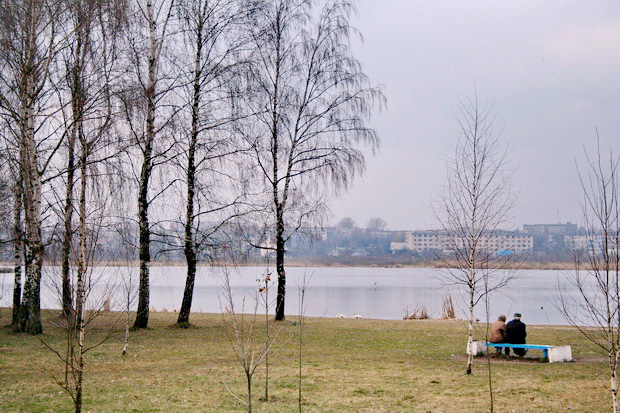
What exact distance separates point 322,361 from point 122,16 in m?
10.4

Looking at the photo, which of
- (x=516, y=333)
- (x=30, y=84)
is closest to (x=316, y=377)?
(x=516, y=333)

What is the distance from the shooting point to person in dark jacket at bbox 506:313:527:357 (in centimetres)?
1460

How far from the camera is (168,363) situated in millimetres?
13219

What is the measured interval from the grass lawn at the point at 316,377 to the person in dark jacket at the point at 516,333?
27cm

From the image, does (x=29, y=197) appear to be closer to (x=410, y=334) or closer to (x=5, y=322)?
(x=5, y=322)

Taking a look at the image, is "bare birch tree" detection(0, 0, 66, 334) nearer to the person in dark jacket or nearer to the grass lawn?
the grass lawn

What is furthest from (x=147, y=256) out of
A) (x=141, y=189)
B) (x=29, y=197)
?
→ (x=29, y=197)

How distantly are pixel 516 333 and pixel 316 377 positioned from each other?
5355 millimetres

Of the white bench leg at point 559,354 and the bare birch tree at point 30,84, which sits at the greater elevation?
the bare birch tree at point 30,84

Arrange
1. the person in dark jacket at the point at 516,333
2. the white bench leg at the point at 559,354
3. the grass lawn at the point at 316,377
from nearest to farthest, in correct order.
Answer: the grass lawn at the point at 316,377 < the white bench leg at the point at 559,354 < the person in dark jacket at the point at 516,333

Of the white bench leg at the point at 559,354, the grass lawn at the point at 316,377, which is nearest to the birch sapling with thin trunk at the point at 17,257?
the grass lawn at the point at 316,377

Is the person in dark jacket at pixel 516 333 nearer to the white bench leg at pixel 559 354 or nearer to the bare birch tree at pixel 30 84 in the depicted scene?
the white bench leg at pixel 559 354

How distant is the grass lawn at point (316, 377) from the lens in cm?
954

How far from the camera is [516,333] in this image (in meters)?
14.7
